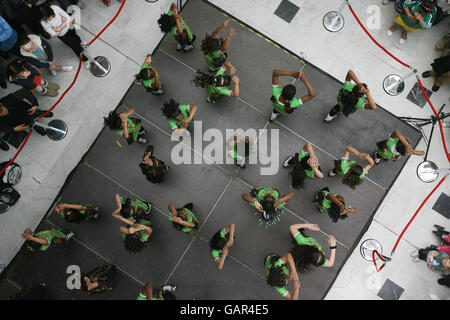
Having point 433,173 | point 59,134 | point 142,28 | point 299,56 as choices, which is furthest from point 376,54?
point 59,134

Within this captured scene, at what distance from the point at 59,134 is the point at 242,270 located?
5.49m

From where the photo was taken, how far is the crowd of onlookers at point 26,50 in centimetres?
605

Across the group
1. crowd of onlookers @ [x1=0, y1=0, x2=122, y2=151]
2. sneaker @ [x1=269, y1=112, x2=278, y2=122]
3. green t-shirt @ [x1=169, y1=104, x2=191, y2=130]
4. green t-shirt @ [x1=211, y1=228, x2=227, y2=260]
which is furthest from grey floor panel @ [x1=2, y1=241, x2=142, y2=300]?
sneaker @ [x1=269, y1=112, x2=278, y2=122]

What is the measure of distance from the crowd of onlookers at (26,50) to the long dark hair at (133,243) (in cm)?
351

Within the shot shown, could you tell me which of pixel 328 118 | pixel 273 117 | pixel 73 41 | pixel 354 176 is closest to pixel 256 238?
pixel 354 176

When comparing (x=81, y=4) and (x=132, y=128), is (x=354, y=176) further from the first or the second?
(x=81, y=4)

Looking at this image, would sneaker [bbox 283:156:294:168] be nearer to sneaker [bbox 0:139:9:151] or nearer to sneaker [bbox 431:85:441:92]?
sneaker [bbox 431:85:441:92]

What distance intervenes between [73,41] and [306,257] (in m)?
6.98

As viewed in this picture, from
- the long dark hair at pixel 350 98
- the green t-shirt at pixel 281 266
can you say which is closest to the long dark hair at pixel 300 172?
the long dark hair at pixel 350 98

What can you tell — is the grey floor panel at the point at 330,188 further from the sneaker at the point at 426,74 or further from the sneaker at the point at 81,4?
the sneaker at the point at 81,4

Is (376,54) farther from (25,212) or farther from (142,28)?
(25,212)

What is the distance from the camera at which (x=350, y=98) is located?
20.1 ft

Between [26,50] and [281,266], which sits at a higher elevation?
[26,50]

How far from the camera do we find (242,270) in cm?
677
